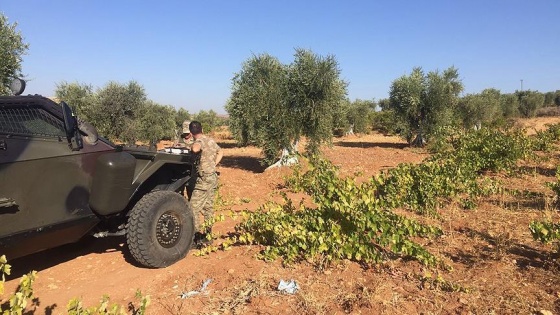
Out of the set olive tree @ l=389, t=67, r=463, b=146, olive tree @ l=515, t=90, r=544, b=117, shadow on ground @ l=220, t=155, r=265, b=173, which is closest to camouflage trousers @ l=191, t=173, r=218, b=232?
shadow on ground @ l=220, t=155, r=265, b=173

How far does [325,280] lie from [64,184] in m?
2.66

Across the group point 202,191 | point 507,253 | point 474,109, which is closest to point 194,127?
point 202,191

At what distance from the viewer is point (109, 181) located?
404cm

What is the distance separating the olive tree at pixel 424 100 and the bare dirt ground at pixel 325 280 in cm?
1572

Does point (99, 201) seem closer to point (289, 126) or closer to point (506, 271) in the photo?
point (506, 271)

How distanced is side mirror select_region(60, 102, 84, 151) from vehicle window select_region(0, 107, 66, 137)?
0.15 m

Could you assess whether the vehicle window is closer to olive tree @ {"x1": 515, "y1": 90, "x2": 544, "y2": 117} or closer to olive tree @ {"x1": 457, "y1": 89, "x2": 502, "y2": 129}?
olive tree @ {"x1": 457, "y1": 89, "x2": 502, "y2": 129}

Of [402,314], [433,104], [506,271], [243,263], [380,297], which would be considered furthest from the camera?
[433,104]

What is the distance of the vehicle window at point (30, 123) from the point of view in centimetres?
377

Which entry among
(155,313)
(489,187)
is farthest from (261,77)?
(155,313)

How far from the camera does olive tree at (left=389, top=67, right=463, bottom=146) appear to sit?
20.8 metres

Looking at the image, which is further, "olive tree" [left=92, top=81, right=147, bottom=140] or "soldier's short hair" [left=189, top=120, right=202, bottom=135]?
"olive tree" [left=92, top=81, right=147, bottom=140]

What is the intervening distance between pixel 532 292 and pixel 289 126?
10956 millimetres

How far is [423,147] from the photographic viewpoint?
21547mm
